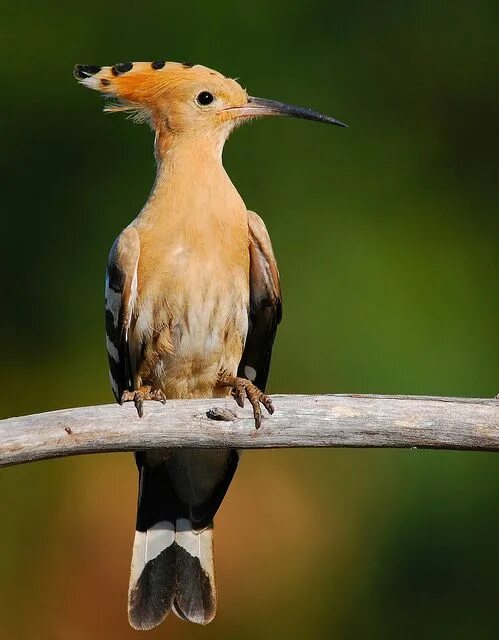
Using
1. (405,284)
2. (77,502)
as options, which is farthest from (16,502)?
(405,284)

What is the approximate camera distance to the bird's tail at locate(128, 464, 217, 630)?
144 inches

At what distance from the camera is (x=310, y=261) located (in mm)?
4660

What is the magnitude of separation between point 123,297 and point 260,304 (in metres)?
0.41

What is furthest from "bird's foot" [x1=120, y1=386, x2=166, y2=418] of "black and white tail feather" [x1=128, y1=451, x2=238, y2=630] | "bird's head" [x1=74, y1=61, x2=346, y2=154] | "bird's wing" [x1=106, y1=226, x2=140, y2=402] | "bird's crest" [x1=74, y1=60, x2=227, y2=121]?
"bird's crest" [x1=74, y1=60, x2=227, y2=121]

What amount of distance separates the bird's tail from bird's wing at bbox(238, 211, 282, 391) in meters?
0.39

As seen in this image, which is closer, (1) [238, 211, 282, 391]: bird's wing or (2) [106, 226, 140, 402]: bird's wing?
(2) [106, 226, 140, 402]: bird's wing

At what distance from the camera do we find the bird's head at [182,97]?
365 cm

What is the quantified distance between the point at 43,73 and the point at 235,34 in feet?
2.43

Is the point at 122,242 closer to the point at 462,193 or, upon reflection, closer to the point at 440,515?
the point at 440,515

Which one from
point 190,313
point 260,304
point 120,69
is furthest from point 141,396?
point 120,69

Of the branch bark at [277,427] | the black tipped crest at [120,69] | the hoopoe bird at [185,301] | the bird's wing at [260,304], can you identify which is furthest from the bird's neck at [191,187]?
the branch bark at [277,427]

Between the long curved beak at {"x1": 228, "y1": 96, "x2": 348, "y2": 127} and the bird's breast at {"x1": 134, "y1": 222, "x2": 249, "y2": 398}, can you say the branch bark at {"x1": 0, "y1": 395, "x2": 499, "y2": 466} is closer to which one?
the bird's breast at {"x1": 134, "y1": 222, "x2": 249, "y2": 398}

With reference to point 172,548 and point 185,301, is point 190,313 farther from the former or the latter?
point 172,548

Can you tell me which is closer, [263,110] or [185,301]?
[185,301]
